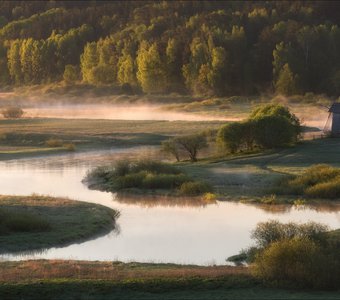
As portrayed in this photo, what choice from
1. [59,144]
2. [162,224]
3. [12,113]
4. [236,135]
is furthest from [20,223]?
[12,113]

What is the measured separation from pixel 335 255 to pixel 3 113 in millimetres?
76185

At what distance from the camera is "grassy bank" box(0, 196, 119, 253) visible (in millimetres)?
27641

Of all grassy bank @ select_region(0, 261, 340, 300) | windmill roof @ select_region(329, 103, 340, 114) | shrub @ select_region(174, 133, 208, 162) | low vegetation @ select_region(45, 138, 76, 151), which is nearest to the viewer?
grassy bank @ select_region(0, 261, 340, 300)

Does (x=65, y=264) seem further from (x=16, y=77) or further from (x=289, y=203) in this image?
(x=16, y=77)

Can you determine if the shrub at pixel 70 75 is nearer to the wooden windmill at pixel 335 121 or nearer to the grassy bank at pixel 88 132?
the grassy bank at pixel 88 132

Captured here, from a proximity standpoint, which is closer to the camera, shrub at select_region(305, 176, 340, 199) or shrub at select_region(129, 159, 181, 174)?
shrub at select_region(305, 176, 340, 199)

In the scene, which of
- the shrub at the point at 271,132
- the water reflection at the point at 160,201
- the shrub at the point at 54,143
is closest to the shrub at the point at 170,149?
the shrub at the point at 271,132

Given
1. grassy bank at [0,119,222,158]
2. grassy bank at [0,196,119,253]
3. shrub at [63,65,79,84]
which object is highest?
grassy bank at [0,196,119,253]

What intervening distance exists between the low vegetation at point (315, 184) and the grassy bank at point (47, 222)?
9.40 m

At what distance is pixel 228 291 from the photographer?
63.0 ft

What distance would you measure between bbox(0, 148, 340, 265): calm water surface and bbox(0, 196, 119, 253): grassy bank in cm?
57

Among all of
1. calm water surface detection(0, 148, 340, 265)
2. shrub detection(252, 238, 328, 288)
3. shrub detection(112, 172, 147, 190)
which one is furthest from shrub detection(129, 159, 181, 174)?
shrub detection(252, 238, 328, 288)

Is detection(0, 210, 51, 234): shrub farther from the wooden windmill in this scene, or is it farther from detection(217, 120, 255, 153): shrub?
the wooden windmill

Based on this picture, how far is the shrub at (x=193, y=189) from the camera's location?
39.1 m
